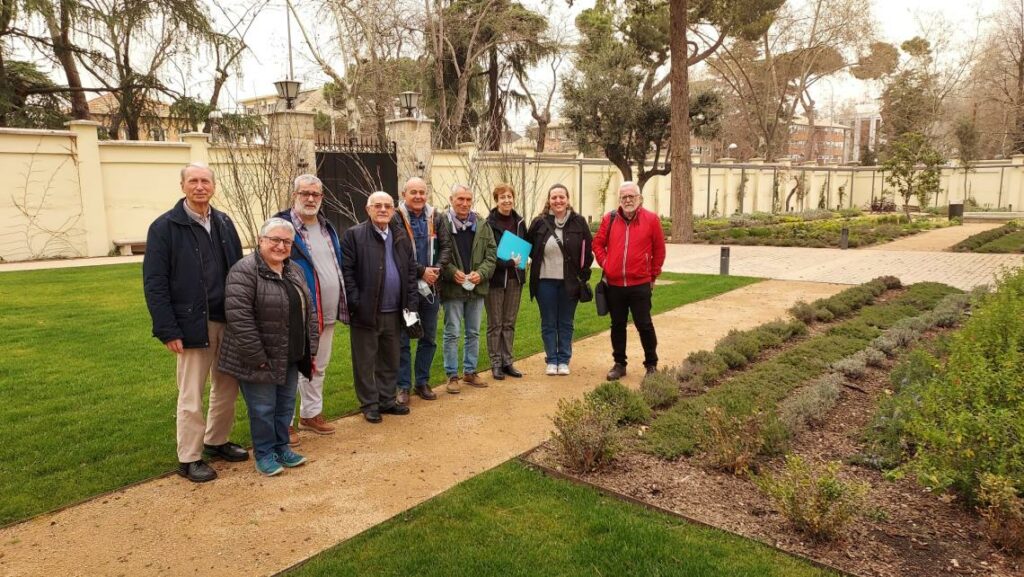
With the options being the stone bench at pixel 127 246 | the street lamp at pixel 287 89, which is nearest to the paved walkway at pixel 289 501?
the street lamp at pixel 287 89

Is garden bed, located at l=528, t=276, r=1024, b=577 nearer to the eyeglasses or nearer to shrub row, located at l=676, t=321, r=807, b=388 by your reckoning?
shrub row, located at l=676, t=321, r=807, b=388

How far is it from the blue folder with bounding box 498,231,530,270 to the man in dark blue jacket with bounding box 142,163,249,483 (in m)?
2.34

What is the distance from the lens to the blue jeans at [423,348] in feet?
17.5

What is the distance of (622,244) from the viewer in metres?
5.82

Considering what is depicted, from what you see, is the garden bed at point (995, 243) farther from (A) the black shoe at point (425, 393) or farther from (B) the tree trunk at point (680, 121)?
(A) the black shoe at point (425, 393)

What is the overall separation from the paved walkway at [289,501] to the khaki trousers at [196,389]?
25 cm

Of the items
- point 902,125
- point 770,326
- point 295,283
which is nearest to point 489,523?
point 295,283

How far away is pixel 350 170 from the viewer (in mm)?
16984

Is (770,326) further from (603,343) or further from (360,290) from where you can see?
(360,290)

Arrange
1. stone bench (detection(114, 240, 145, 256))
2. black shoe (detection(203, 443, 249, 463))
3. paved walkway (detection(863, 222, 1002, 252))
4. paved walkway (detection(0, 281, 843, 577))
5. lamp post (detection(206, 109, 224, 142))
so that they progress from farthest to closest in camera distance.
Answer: lamp post (detection(206, 109, 224, 142))
paved walkway (detection(863, 222, 1002, 252))
stone bench (detection(114, 240, 145, 256))
black shoe (detection(203, 443, 249, 463))
paved walkway (detection(0, 281, 843, 577))

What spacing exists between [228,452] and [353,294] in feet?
4.39

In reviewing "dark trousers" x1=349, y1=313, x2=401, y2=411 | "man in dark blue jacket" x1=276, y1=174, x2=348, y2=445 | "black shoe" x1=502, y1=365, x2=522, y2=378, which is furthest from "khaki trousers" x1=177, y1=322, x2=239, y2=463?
"black shoe" x1=502, y1=365, x2=522, y2=378

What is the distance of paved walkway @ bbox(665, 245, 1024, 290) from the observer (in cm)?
1234

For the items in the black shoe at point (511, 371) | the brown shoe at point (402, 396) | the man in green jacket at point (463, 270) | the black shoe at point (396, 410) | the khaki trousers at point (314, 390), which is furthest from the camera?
the black shoe at point (511, 371)
